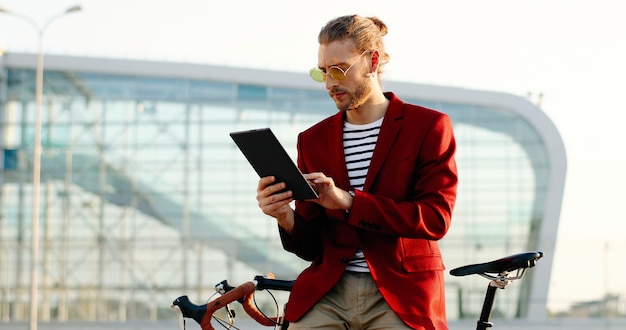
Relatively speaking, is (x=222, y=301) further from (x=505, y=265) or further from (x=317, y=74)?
(x=505, y=265)

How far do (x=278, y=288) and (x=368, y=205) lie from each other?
995mm

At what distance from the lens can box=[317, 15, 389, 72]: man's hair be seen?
3.93 meters

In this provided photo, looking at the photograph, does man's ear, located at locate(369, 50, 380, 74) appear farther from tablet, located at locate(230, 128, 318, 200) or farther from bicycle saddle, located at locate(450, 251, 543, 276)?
bicycle saddle, located at locate(450, 251, 543, 276)

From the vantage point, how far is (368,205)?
3.78 m

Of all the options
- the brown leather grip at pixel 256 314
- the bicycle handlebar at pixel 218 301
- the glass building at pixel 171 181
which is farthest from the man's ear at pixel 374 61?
the glass building at pixel 171 181

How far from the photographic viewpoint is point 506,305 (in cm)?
3797

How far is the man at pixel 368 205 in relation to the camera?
3787mm

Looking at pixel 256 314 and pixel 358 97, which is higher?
pixel 358 97

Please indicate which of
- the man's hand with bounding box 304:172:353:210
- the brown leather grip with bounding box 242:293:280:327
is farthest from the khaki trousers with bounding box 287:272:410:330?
the brown leather grip with bounding box 242:293:280:327

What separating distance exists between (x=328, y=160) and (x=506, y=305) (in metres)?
34.7

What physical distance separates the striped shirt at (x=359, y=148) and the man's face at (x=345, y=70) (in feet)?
0.47

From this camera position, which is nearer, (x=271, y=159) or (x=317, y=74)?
(x=271, y=159)

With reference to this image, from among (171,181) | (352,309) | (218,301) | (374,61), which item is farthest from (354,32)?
(171,181)

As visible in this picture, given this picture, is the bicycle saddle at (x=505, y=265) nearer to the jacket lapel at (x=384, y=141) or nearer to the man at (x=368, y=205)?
the man at (x=368, y=205)
